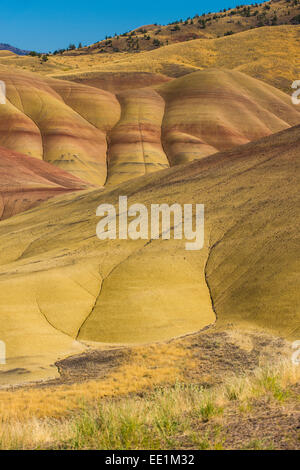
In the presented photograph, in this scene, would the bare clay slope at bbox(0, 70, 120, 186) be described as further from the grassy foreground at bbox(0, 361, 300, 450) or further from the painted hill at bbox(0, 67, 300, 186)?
the grassy foreground at bbox(0, 361, 300, 450)

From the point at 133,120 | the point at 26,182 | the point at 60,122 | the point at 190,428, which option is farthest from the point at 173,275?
the point at 133,120

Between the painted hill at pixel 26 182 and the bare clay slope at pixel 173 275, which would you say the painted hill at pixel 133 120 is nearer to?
the painted hill at pixel 26 182

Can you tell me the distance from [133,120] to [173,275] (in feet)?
270

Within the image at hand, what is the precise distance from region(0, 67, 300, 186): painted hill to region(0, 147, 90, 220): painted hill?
249 inches

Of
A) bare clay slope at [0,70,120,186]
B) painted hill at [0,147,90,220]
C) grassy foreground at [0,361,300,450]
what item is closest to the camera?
grassy foreground at [0,361,300,450]

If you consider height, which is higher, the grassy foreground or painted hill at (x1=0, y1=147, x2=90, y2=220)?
painted hill at (x1=0, y1=147, x2=90, y2=220)

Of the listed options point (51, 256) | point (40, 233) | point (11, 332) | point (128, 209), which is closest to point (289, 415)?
point (11, 332)

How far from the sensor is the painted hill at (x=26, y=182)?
72594 millimetres

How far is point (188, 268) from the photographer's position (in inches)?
1264

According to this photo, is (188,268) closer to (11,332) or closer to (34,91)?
(11,332)

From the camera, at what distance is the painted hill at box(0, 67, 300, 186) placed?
3843 inches

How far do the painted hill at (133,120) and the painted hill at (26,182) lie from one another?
6334 mm

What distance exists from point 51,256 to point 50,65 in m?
132

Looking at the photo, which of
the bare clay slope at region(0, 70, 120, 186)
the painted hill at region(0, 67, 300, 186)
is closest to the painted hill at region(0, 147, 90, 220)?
the bare clay slope at region(0, 70, 120, 186)
